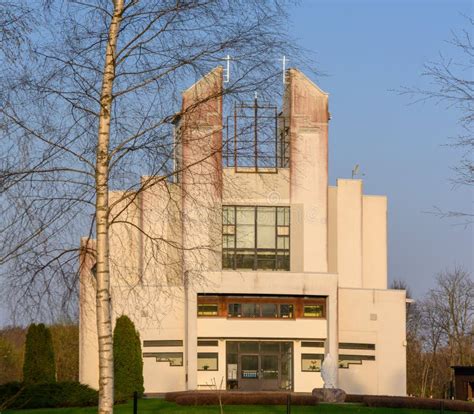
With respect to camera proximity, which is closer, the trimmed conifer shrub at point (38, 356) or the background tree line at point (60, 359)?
the trimmed conifer shrub at point (38, 356)

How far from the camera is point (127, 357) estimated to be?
46.7 metres

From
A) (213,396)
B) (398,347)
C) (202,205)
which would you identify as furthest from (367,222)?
(202,205)

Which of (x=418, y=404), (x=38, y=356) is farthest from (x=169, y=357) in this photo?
(x=418, y=404)

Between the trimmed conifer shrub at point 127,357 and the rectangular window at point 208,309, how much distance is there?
8621 millimetres

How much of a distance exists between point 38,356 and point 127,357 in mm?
4063

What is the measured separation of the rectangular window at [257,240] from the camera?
56281 mm

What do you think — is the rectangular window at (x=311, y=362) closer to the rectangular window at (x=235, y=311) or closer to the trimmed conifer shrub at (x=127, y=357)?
the rectangular window at (x=235, y=311)

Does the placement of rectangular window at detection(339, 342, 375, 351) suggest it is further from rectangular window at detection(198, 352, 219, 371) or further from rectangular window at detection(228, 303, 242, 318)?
rectangular window at detection(198, 352, 219, 371)

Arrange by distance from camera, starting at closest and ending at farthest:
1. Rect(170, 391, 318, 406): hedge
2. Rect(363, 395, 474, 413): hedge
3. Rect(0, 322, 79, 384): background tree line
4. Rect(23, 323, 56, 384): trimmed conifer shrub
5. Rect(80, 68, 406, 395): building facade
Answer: Rect(363, 395, 474, 413): hedge
Rect(170, 391, 318, 406): hedge
Rect(23, 323, 56, 384): trimmed conifer shrub
Rect(80, 68, 406, 395): building facade
Rect(0, 322, 79, 384): background tree line

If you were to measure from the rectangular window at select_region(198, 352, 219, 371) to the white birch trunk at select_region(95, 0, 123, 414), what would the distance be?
3925 centimetres

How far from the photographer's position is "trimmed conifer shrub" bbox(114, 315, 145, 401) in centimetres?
4638

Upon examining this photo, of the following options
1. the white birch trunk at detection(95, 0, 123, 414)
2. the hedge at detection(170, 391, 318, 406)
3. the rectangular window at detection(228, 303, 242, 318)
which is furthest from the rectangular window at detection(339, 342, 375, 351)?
the white birch trunk at detection(95, 0, 123, 414)

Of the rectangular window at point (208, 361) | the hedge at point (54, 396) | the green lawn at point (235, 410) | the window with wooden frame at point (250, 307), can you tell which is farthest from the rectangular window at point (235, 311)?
the green lawn at point (235, 410)

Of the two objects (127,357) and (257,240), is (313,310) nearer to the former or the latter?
(257,240)
